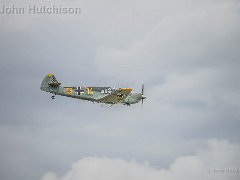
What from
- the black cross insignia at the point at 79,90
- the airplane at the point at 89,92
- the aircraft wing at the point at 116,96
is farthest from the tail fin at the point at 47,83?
the aircraft wing at the point at 116,96

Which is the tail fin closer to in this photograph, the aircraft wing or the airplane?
the airplane

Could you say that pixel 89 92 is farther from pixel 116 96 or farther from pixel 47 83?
pixel 47 83

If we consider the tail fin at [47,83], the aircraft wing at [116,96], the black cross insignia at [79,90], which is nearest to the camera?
the aircraft wing at [116,96]

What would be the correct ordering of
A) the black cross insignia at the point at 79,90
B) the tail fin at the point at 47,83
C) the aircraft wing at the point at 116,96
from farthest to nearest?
the black cross insignia at the point at 79,90 → the tail fin at the point at 47,83 → the aircraft wing at the point at 116,96

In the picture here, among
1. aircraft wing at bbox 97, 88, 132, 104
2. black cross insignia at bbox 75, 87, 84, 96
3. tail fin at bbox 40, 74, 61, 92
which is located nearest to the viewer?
aircraft wing at bbox 97, 88, 132, 104

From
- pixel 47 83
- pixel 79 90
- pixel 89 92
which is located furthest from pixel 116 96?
pixel 47 83

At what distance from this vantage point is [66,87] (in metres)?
93.8

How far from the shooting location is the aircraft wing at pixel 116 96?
92.3 m

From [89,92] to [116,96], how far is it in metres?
4.30

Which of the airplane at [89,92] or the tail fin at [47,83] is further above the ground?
the tail fin at [47,83]

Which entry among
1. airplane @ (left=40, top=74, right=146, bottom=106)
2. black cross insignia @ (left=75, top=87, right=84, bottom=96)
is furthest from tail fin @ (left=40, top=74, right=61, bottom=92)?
black cross insignia @ (left=75, top=87, right=84, bottom=96)

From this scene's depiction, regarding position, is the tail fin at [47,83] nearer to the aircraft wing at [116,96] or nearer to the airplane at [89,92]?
the airplane at [89,92]

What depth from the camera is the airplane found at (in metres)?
92.6

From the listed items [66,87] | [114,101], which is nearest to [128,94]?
[114,101]
